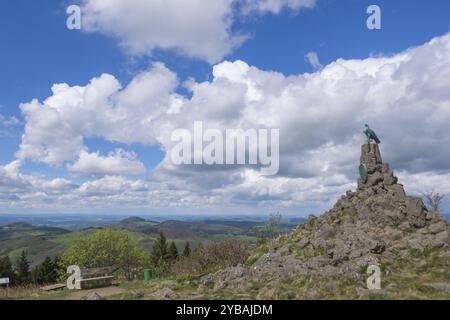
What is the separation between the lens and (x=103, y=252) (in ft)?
195

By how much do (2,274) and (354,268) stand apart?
224 ft

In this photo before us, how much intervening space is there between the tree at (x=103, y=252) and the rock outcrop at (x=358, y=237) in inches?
1276

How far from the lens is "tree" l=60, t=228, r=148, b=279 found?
59.2 meters

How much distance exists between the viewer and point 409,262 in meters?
25.5

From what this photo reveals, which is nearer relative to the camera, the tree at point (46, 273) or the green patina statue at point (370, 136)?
the green patina statue at point (370, 136)

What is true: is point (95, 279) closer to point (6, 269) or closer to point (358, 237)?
point (358, 237)

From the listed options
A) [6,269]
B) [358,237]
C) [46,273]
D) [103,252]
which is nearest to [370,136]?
[358,237]

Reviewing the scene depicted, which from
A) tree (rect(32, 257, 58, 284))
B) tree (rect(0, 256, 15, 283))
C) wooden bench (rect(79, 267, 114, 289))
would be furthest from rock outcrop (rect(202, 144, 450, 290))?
tree (rect(0, 256, 15, 283))

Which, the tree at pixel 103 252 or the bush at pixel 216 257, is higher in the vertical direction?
the bush at pixel 216 257

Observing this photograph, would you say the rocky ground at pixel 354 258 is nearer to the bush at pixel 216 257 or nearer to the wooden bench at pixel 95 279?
the bush at pixel 216 257

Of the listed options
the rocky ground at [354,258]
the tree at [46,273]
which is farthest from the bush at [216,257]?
the tree at [46,273]

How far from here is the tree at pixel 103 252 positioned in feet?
194

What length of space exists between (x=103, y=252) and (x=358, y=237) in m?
42.8
